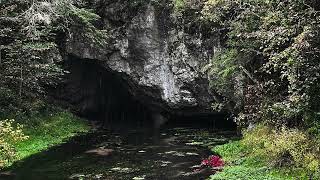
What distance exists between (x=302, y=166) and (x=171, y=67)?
692 inches

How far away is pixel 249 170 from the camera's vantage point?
59.6 feet

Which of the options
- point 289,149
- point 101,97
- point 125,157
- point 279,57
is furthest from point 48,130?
point 289,149

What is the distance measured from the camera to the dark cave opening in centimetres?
3709

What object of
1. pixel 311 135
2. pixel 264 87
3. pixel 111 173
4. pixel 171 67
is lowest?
pixel 111 173

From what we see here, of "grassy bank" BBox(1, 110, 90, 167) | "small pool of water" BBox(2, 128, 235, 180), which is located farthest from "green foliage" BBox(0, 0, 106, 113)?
"small pool of water" BBox(2, 128, 235, 180)

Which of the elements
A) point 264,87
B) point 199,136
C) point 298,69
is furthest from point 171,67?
point 298,69

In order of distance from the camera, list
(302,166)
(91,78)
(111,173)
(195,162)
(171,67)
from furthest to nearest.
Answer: (91,78) < (171,67) < (195,162) < (111,173) < (302,166)

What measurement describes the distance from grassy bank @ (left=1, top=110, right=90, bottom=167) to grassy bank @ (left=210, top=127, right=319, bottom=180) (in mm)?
11461

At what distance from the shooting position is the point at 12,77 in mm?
28969

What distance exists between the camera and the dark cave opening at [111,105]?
3709 cm

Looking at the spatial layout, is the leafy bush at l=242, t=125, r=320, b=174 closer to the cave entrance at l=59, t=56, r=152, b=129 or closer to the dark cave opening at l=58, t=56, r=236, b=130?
the dark cave opening at l=58, t=56, r=236, b=130

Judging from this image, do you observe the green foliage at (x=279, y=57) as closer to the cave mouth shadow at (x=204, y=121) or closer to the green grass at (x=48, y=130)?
the cave mouth shadow at (x=204, y=121)

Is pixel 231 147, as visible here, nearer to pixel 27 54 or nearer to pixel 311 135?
pixel 311 135

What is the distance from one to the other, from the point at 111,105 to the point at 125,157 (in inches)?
889
